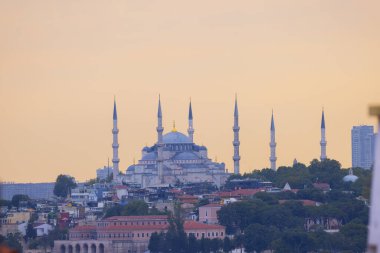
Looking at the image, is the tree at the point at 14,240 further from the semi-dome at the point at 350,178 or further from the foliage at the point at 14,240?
the semi-dome at the point at 350,178

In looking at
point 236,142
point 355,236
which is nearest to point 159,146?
point 236,142

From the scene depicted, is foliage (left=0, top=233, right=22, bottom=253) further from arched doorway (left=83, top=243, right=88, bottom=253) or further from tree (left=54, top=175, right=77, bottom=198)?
tree (left=54, top=175, right=77, bottom=198)

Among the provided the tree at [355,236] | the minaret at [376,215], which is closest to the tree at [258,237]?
the tree at [355,236]

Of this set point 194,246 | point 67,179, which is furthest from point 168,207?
point 67,179

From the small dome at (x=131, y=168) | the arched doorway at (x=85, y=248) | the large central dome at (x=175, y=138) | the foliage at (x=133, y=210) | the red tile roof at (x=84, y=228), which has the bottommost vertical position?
the arched doorway at (x=85, y=248)

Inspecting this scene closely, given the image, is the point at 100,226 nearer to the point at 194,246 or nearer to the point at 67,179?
the point at 194,246
